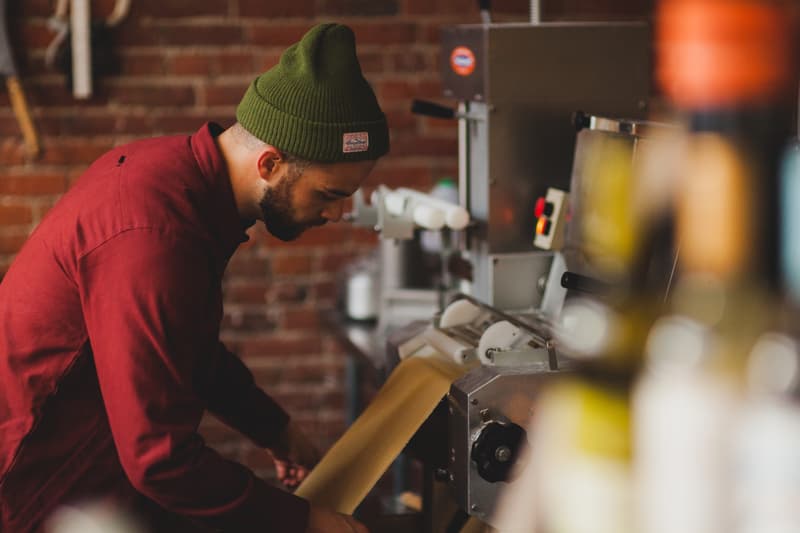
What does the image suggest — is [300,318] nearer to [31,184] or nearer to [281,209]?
[31,184]

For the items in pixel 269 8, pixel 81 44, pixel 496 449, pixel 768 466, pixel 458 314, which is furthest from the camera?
pixel 269 8

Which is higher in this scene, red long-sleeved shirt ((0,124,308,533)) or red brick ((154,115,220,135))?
red brick ((154,115,220,135))

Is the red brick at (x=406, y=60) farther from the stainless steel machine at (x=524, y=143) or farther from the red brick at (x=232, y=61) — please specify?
the stainless steel machine at (x=524, y=143)

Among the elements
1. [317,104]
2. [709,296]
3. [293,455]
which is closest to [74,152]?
[293,455]

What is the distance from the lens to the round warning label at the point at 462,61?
200cm

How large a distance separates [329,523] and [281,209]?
1.51 ft

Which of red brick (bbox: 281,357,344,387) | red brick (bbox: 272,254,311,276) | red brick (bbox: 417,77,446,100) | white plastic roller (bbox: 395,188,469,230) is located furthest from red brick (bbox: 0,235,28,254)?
white plastic roller (bbox: 395,188,469,230)

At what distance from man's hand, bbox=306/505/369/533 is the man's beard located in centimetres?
41

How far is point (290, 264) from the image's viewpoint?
10.2 feet

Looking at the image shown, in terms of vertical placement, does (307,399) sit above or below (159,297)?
below

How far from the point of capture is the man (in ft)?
4.60

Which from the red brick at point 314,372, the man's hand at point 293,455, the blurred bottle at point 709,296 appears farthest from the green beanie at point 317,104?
the red brick at point 314,372

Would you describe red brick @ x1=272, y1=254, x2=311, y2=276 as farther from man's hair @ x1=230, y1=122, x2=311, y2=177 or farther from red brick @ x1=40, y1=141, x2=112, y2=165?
man's hair @ x1=230, y1=122, x2=311, y2=177

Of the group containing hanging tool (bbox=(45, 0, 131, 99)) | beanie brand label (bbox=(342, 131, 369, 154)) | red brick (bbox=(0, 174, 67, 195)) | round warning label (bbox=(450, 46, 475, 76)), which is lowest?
red brick (bbox=(0, 174, 67, 195))
